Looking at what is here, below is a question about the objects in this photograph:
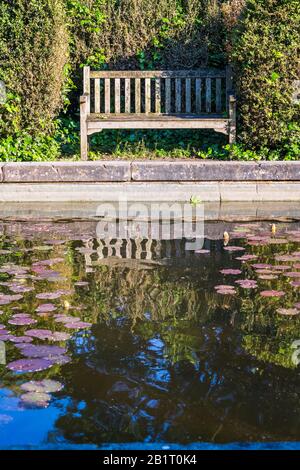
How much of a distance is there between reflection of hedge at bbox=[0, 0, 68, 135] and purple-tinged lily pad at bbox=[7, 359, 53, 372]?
18.8ft

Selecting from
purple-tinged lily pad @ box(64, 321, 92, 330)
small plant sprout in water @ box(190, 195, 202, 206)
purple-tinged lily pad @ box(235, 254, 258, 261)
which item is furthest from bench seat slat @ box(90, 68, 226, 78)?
purple-tinged lily pad @ box(64, 321, 92, 330)

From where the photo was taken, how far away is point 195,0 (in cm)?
1055

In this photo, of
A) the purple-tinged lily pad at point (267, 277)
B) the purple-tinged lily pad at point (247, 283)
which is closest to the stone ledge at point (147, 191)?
the purple-tinged lily pad at point (267, 277)

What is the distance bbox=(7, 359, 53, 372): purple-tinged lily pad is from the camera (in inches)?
126

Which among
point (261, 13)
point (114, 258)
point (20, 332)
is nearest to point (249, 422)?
point (20, 332)

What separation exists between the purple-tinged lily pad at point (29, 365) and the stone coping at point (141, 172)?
4.65 m

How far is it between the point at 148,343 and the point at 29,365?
572 mm

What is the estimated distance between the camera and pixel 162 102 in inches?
407

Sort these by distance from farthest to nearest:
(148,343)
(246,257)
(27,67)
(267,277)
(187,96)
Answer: (187,96)
(27,67)
(246,257)
(267,277)
(148,343)

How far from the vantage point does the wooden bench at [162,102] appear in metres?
8.68

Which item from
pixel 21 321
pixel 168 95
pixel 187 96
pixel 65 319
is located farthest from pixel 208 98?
pixel 21 321

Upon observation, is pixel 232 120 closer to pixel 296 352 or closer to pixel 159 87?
pixel 159 87

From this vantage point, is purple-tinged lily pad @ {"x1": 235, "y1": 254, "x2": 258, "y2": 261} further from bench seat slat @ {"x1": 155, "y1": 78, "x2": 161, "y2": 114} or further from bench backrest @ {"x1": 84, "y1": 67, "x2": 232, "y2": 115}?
bench seat slat @ {"x1": 155, "y1": 78, "x2": 161, "y2": 114}

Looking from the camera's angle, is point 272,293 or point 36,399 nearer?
point 36,399
